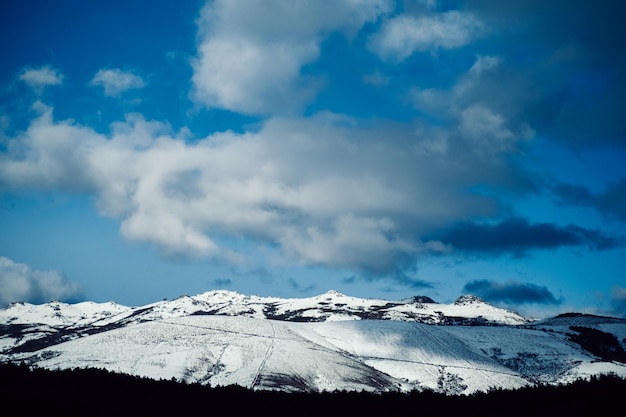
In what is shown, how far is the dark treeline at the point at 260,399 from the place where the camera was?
16266 millimetres

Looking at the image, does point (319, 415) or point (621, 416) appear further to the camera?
point (319, 415)

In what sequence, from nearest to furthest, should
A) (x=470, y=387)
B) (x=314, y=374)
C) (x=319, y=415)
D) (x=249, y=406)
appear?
(x=319, y=415), (x=249, y=406), (x=314, y=374), (x=470, y=387)

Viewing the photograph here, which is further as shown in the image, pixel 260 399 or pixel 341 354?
pixel 341 354

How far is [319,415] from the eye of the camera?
2050cm

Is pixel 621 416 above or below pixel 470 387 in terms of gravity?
above

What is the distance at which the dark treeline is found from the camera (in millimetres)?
16266

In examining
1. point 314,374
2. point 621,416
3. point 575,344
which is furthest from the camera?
point 575,344

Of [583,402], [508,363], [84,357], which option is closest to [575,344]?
[508,363]

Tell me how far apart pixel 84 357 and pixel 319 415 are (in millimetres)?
50452

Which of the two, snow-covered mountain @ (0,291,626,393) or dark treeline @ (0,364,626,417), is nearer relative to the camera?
dark treeline @ (0,364,626,417)

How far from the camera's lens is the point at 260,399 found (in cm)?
2386

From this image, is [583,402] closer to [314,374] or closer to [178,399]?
[178,399]

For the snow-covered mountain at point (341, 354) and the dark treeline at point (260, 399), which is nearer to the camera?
the dark treeline at point (260, 399)

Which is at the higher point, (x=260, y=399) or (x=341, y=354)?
(x=341, y=354)
